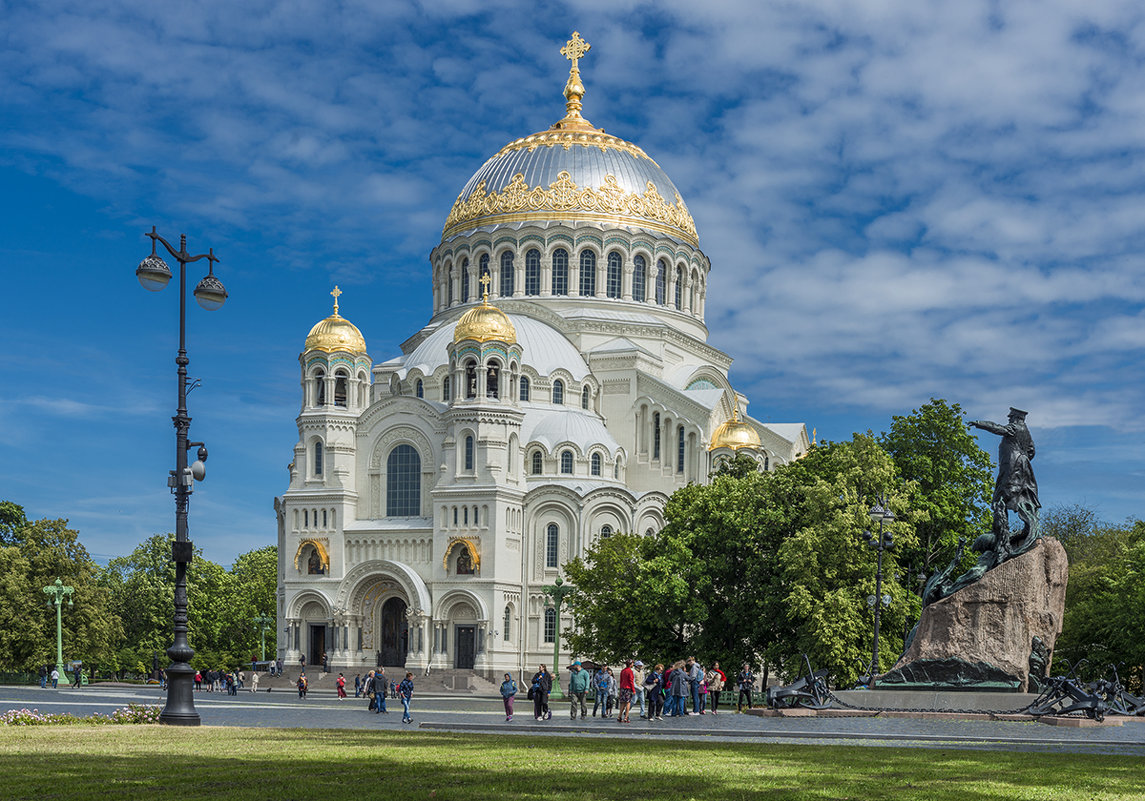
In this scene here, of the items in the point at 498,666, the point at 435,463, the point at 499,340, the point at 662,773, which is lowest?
the point at 498,666

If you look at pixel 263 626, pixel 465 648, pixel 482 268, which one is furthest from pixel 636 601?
pixel 263 626

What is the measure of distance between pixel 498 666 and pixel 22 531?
24.8 metres

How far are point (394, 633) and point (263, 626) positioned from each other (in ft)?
60.0

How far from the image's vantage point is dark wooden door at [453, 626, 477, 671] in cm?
5709

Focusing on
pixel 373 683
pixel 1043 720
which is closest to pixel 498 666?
pixel 373 683

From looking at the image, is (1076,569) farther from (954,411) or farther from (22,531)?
(22,531)

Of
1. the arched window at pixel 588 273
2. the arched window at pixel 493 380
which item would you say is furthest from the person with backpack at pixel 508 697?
the arched window at pixel 588 273

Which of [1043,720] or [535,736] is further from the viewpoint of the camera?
[1043,720]

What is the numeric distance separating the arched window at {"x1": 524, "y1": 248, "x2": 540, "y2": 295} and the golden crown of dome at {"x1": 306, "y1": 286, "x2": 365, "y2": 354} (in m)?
10.2

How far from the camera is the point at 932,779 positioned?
13.4 m

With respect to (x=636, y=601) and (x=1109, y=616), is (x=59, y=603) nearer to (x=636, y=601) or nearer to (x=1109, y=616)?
(x=636, y=601)

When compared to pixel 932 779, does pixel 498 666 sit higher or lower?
lower

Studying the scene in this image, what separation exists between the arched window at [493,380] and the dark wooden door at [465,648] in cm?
1019

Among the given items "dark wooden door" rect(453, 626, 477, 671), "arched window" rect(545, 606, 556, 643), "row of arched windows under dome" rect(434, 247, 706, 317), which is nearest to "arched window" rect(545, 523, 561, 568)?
"arched window" rect(545, 606, 556, 643)
